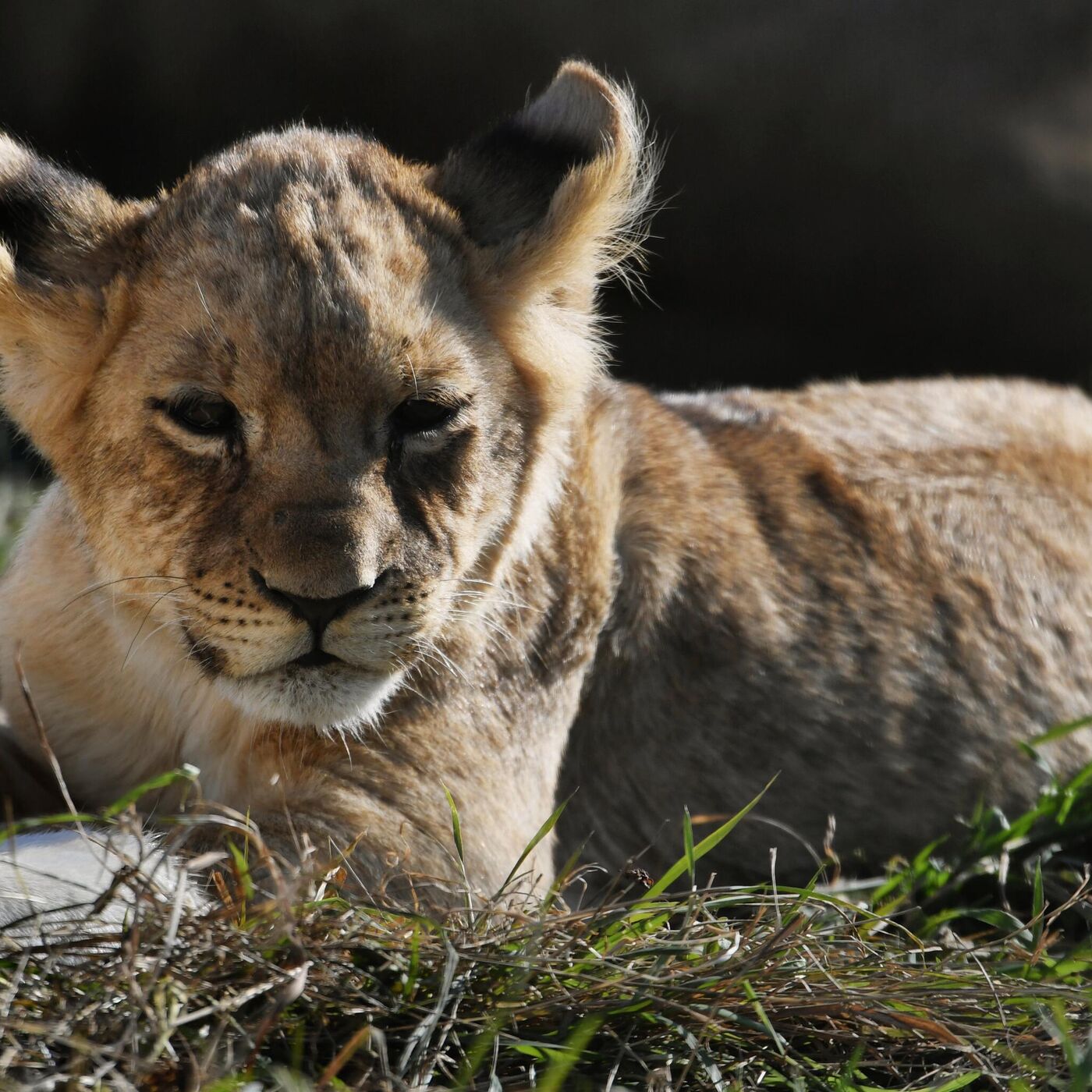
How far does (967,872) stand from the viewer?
3.61 meters

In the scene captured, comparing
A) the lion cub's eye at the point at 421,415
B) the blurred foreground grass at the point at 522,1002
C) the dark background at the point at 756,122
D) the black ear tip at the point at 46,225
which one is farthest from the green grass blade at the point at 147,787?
the dark background at the point at 756,122

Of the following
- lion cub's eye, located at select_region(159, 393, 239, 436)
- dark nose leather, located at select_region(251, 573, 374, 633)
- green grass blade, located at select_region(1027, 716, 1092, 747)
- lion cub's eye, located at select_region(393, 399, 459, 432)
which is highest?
lion cub's eye, located at select_region(393, 399, 459, 432)

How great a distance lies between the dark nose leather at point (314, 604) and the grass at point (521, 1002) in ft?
1.45

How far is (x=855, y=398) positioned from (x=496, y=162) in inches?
65.0

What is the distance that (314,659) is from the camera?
8.99 feet

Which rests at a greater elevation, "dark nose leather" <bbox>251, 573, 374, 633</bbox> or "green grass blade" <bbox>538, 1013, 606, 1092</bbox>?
"dark nose leather" <bbox>251, 573, 374, 633</bbox>

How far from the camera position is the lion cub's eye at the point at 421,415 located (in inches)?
112

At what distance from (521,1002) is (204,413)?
1.22 m

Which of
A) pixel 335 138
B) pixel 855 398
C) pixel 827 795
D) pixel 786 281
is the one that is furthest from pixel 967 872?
pixel 786 281

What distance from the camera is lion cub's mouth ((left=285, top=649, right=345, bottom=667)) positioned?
273cm

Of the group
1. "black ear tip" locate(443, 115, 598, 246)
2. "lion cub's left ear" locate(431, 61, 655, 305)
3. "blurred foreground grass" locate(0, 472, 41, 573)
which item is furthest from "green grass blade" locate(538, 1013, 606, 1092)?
"blurred foreground grass" locate(0, 472, 41, 573)

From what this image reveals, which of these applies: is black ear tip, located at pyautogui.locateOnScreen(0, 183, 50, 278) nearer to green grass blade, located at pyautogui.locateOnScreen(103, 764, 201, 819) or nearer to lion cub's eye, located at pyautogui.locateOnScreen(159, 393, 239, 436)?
lion cub's eye, located at pyautogui.locateOnScreen(159, 393, 239, 436)

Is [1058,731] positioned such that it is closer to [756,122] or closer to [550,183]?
[550,183]

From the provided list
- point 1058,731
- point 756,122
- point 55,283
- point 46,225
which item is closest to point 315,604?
point 55,283
